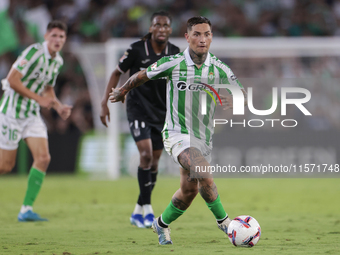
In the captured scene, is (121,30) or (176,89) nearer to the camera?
(176,89)

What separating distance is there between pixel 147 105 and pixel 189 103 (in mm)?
1669

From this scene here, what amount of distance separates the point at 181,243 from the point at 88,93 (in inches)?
501

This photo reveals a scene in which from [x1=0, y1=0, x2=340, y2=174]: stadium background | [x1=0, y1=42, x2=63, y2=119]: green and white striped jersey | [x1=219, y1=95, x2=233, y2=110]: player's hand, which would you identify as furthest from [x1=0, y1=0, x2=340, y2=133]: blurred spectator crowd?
[x1=219, y1=95, x2=233, y2=110]: player's hand

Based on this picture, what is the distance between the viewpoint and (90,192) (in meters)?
11.2

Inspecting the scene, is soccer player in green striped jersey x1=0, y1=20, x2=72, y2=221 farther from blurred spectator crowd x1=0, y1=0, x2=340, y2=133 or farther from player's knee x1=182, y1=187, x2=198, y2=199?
blurred spectator crowd x1=0, y1=0, x2=340, y2=133

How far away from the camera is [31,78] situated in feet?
23.8

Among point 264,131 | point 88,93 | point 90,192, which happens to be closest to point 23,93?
point 90,192

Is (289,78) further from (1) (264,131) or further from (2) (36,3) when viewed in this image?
(2) (36,3)

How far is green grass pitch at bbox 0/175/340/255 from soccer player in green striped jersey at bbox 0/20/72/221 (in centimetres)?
67

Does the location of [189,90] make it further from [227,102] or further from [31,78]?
[31,78]

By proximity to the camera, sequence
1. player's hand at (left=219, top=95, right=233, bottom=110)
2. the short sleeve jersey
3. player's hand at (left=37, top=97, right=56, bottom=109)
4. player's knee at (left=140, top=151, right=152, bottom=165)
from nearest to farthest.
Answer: player's hand at (left=219, top=95, right=233, bottom=110) → player's knee at (left=140, top=151, right=152, bottom=165) → the short sleeve jersey → player's hand at (left=37, top=97, right=56, bottom=109)

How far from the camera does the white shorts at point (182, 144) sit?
16.1ft

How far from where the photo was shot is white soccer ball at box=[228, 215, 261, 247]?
473cm

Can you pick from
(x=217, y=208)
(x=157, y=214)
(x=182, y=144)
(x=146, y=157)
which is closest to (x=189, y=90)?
(x=182, y=144)
